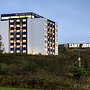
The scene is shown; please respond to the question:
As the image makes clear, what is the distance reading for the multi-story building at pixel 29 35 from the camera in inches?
5561

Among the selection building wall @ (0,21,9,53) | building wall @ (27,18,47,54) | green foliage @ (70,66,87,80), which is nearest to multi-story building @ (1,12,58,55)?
building wall @ (27,18,47,54)

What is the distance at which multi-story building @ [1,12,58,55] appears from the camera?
14125 cm

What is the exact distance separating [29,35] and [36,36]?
2966mm

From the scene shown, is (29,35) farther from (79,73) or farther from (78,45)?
(79,73)

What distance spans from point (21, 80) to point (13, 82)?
2.42 ft

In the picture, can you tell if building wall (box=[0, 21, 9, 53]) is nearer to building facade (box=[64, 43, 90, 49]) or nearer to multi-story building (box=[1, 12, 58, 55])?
multi-story building (box=[1, 12, 58, 55])

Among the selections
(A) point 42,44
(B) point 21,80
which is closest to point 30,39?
(A) point 42,44

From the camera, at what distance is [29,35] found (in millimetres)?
142875

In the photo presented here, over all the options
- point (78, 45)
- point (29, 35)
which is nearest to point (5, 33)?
point (29, 35)

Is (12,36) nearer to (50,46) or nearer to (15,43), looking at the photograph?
(15,43)

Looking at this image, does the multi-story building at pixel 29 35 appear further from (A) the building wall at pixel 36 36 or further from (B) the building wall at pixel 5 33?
(B) the building wall at pixel 5 33

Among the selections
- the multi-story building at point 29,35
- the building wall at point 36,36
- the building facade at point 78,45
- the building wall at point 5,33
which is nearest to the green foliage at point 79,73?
the multi-story building at point 29,35

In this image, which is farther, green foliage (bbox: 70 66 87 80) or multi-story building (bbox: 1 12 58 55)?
multi-story building (bbox: 1 12 58 55)

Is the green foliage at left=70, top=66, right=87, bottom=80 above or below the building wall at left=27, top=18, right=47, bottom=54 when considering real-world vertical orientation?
below
